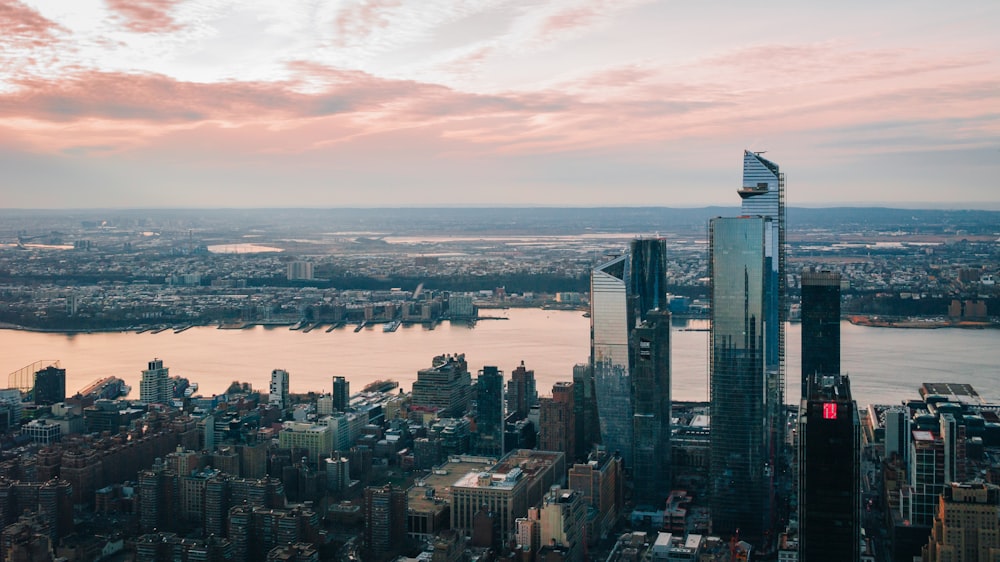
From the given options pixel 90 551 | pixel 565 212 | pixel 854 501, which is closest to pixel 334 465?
pixel 90 551

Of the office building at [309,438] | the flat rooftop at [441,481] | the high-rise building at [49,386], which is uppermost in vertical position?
the high-rise building at [49,386]

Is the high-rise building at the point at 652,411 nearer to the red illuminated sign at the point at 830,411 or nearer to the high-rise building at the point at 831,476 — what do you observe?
the high-rise building at the point at 831,476

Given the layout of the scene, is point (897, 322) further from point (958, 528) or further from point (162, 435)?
point (162, 435)

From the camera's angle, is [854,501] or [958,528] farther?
[958,528]

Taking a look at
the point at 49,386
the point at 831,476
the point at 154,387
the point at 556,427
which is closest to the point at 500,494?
the point at 556,427

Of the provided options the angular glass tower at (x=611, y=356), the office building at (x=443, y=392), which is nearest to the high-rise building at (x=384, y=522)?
the angular glass tower at (x=611, y=356)

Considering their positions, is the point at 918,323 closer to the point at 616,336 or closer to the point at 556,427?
the point at 616,336

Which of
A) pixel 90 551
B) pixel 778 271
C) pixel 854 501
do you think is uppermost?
pixel 778 271
